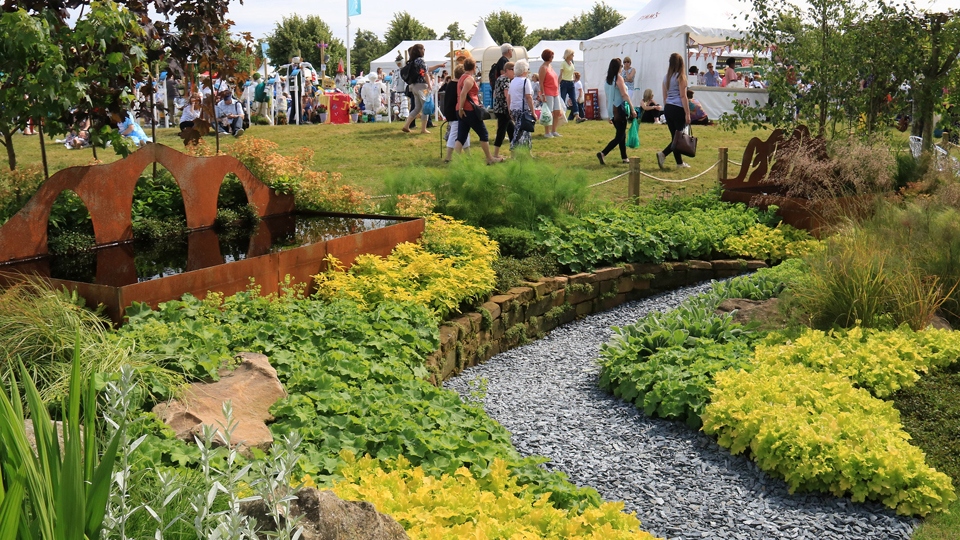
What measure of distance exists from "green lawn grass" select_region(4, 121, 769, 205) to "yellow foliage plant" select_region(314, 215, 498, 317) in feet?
11.0

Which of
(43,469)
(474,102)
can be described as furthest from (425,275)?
(474,102)

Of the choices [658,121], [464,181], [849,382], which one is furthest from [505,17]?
[849,382]

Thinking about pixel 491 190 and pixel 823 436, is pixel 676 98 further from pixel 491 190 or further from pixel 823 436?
pixel 823 436

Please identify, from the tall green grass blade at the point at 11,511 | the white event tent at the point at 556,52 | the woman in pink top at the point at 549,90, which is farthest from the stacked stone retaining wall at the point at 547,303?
the white event tent at the point at 556,52

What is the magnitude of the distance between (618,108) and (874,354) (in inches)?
344

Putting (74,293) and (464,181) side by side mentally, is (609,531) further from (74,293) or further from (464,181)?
(464,181)

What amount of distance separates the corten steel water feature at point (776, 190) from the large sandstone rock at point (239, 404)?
6.39 metres

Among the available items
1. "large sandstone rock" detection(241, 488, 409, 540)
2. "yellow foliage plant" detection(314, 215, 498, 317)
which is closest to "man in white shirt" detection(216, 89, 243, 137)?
"yellow foliage plant" detection(314, 215, 498, 317)

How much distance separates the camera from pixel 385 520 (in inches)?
102

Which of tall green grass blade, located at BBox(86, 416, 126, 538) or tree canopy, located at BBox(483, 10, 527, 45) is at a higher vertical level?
tree canopy, located at BBox(483, 10, 527, 45)

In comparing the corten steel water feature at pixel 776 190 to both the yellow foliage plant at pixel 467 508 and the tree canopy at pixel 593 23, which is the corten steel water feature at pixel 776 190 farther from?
the tree canopy at pixel 593 23

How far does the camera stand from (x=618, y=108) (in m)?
13.6

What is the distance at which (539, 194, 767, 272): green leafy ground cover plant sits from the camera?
26.7 ft

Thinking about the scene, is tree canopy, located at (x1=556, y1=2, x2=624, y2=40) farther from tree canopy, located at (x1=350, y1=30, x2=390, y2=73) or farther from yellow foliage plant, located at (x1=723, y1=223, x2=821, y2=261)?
yellow foliage plant, located at (x1=723, y1=223, x2=821, y2=261)
